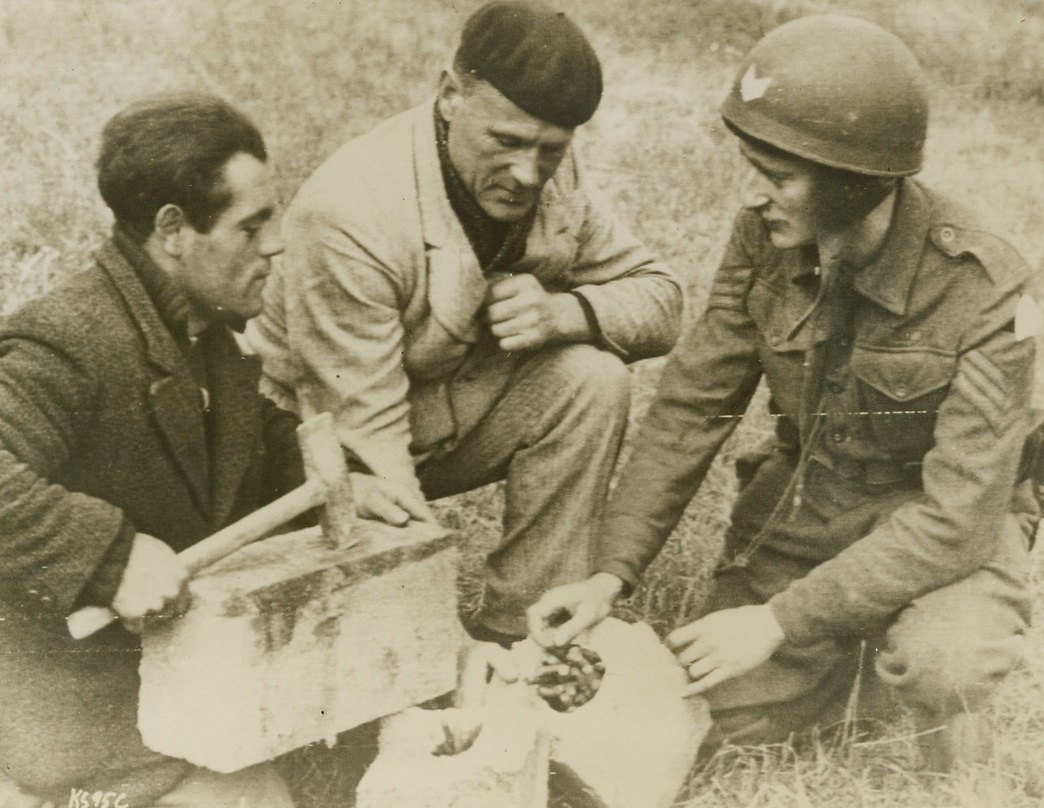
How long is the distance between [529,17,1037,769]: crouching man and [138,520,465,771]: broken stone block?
1.28 ft

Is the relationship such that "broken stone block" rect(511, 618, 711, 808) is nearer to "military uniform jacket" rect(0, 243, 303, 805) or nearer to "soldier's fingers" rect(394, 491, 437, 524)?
"soldier's fingers" rect(394, 491, 437, 524)

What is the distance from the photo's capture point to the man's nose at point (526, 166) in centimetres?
Answer: 291

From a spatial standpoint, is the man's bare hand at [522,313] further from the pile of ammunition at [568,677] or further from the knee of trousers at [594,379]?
the pile of ammunition at [568,677]

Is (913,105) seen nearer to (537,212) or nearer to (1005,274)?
(1005,274)

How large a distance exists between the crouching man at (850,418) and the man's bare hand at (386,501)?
432 millimetres

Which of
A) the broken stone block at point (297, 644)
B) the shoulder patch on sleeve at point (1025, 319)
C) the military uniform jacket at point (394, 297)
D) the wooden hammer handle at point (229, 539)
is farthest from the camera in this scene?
the military uniform jacket at point (394, 297)

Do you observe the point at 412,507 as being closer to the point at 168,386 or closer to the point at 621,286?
the point at 168,386

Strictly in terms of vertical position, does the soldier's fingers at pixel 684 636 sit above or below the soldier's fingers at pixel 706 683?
above

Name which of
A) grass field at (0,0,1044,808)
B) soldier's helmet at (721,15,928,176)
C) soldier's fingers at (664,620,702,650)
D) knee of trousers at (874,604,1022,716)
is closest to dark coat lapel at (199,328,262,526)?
grass field at (0,0,1044,808)

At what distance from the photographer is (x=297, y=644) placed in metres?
2.70

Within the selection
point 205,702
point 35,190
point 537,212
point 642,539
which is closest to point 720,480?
point 642,539

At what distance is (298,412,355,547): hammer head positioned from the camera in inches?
108

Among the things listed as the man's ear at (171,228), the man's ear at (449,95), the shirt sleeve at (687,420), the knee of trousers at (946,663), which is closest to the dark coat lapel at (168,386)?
the man's ear at (171,228)

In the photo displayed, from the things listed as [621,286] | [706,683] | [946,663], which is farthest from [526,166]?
[946,663]
